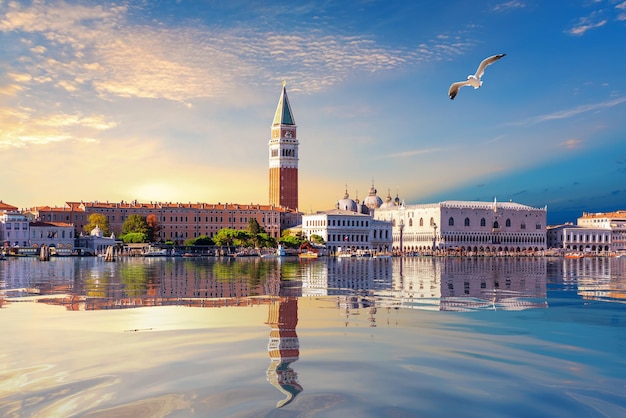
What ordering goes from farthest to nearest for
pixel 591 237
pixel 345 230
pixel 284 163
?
pixel 591 237
pixel 284 163
pixel 345 230

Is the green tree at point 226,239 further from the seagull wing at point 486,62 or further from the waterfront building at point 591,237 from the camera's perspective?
the seagull wing at point 486,62

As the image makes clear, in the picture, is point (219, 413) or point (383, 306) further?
point (383, 306)

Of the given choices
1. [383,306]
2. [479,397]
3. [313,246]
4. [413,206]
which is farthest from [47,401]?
[413,206]

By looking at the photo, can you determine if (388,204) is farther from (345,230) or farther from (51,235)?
(51,235)

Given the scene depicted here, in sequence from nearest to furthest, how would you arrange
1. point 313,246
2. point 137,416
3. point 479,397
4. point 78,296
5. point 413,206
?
point 137,416, point 479,397, point 78,296, point 313,246, point 413,206

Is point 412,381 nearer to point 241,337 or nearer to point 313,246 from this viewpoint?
point 241,337

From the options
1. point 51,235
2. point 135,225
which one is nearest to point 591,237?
point 135,225

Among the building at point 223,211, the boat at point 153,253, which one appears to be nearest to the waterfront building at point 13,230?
the building at point 223,211
